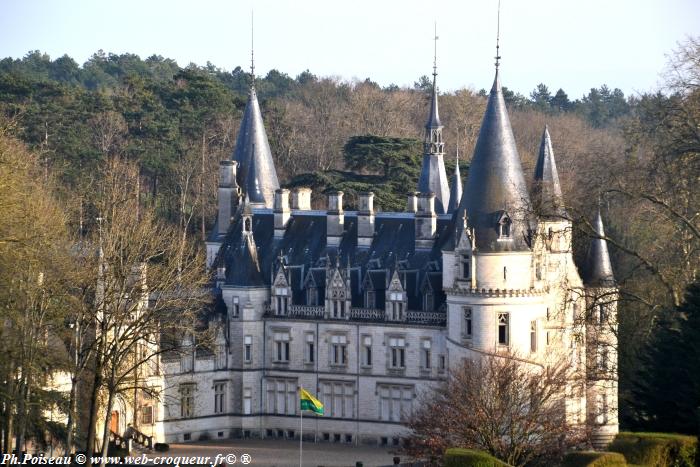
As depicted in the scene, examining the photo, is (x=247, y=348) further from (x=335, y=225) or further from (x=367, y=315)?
(x=335, y=225)

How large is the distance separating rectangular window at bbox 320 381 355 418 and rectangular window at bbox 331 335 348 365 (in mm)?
845

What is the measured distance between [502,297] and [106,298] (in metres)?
14.8

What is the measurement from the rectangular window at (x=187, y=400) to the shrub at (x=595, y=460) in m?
30.2

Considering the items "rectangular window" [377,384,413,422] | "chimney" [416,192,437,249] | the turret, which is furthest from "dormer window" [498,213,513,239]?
"rectangular window" [377,384,413,422]

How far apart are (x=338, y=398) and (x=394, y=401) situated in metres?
2.37

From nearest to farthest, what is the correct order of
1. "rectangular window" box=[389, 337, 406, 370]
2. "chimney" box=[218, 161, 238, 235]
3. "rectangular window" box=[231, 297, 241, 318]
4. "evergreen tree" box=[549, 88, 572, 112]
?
1. "rectangular window" box=[389, 337, 406, 370]
2. "rectangular window" box=[231, 297, 241, 318]
3. "chimney" box=[218, 161, 238, 235]
4. "evergreen tree" box=[549, 88, 572, 112]

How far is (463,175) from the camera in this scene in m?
102

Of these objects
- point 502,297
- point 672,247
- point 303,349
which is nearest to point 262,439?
point 303,349

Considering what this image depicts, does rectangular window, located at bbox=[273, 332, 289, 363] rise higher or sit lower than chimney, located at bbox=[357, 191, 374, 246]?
lower

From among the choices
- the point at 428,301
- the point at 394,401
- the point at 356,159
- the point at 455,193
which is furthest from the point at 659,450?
the point at 356,159

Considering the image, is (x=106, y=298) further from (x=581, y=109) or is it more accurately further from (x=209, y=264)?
(x=581, y=109)

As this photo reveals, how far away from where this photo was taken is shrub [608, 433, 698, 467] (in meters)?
51.8

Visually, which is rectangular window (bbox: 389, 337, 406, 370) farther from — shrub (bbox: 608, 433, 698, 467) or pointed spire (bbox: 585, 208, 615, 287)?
shrub (bbox: 608, 433, 698, 467)

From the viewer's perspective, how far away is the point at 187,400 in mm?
79000
